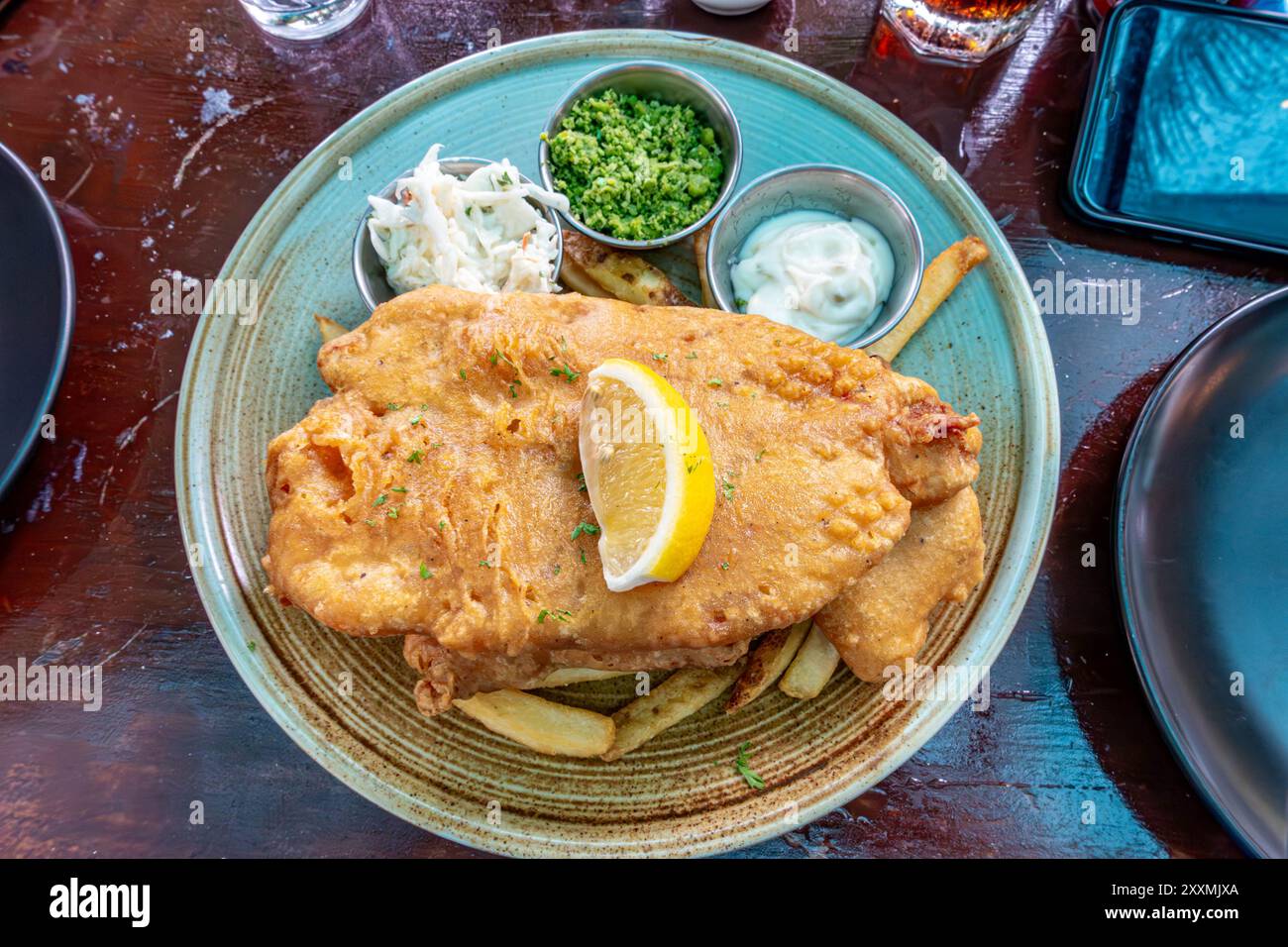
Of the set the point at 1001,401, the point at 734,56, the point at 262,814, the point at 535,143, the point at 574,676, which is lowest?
the point at 262,814

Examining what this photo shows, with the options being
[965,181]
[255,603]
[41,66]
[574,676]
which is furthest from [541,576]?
[41,66]

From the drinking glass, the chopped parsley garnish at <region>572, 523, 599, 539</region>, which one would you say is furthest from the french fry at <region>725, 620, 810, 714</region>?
the drinking glass

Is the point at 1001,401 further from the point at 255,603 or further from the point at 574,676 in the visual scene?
the point at 255,603

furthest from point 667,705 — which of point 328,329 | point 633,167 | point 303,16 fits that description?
point 303,16

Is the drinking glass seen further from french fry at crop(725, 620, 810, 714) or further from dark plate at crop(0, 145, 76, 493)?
french fry at crop(725, 620, 810, 714)

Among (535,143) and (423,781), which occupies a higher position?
(535,143)

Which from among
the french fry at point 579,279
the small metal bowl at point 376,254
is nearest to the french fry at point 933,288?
the french fry at point 579,279
